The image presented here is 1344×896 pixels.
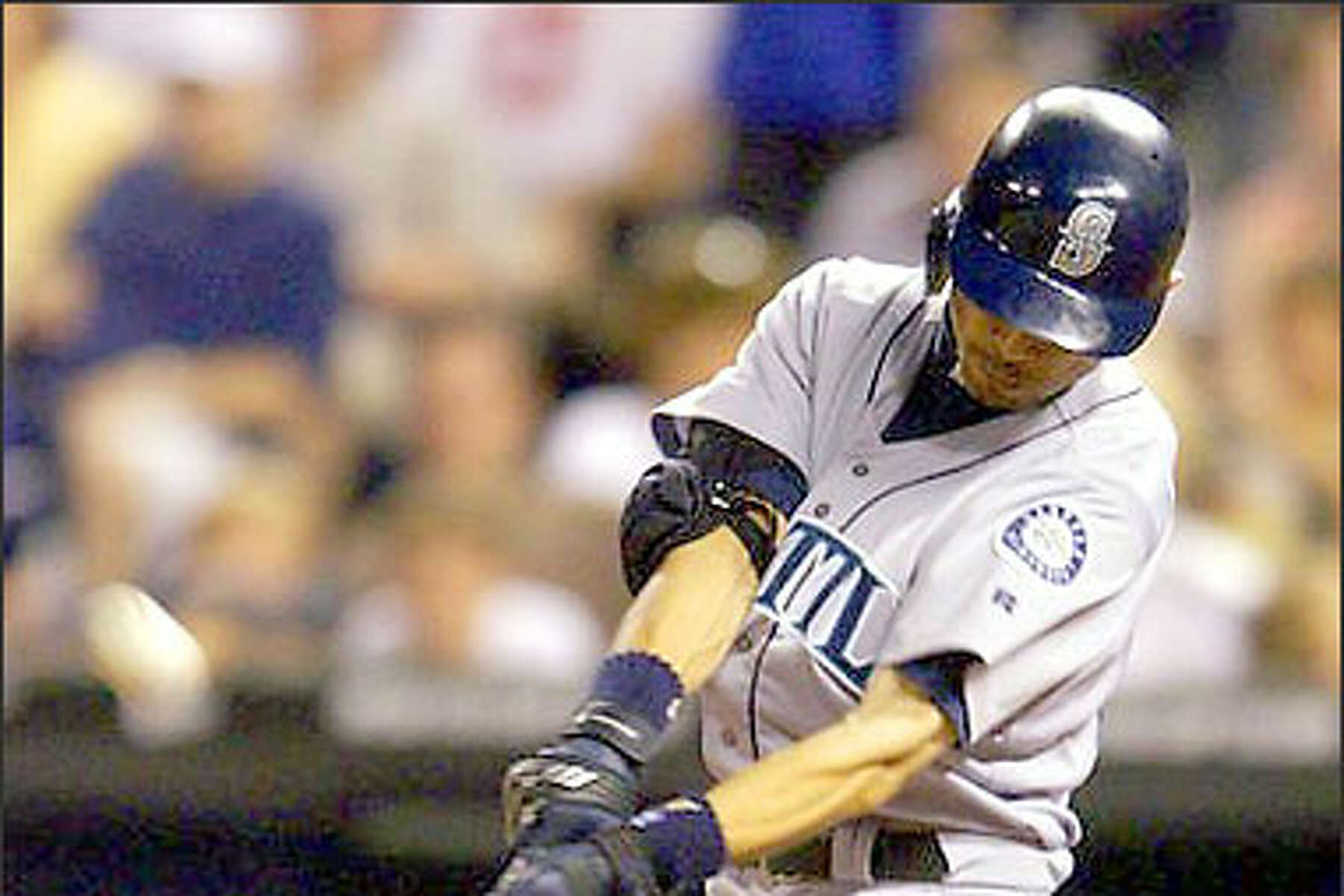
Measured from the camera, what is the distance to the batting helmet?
8.52 ft

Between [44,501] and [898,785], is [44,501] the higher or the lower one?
the higher one

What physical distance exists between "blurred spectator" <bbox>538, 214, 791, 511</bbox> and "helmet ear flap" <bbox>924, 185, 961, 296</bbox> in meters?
2.26

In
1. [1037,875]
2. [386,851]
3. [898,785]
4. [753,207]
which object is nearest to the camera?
[898,785]

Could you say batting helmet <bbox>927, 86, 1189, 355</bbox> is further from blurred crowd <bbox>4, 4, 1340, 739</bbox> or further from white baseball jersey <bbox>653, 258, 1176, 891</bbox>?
blurred crowd <bbox>4, 4, 1340, 739</bbox>

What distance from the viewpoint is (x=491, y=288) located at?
17.1 ft

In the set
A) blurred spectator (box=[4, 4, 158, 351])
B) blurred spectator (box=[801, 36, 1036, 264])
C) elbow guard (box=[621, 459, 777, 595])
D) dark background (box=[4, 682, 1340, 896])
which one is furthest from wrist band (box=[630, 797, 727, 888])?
blurred spectator (box=[4, 4, 158, 351])

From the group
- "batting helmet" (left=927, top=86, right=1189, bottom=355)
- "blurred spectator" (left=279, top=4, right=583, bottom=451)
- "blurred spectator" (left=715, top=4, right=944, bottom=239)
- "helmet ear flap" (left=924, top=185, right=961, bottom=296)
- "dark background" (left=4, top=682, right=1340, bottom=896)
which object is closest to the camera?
"batting helmet" (left=927, top=86, right=1189, bottom=355)

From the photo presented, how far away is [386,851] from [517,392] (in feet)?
2.49

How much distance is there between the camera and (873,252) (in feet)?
17.2

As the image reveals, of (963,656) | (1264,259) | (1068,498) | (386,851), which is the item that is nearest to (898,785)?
(963,656)

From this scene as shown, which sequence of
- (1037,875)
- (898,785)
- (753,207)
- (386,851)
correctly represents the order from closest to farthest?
(898,785) < (1037,875) < (386,851) < (753,207)

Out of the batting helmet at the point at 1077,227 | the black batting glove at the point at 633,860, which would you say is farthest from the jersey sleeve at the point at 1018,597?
the black batting glove at the point at 633,860

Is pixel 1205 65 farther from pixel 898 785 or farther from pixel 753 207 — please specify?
pixel 898 785

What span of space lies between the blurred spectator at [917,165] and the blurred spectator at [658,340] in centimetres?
12
